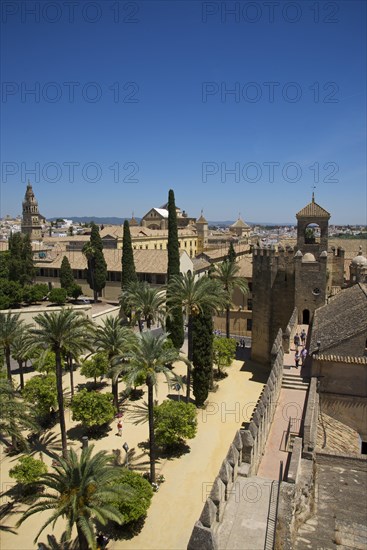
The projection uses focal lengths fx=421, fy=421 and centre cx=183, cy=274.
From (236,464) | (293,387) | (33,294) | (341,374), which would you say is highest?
(33,294)

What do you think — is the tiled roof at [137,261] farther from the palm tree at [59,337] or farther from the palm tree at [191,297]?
the palm tree at [59,337]

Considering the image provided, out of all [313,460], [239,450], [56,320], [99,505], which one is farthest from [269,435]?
[56,320]

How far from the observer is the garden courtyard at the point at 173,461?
637 inches

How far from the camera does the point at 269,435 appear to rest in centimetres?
1673

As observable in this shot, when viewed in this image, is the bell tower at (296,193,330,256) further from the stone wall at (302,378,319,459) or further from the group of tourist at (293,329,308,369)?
the stone wall at (302,378,319,459)

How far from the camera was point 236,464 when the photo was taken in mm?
12930

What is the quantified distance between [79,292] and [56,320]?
27350 mm

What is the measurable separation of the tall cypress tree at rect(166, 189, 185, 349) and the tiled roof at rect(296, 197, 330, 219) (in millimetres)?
10966

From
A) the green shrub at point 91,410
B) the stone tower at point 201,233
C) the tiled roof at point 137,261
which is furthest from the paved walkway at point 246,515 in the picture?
the stone tower at point 201,233

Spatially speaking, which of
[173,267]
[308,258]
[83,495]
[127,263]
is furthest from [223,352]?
[83,495]

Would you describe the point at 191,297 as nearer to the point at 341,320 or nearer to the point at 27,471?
the point at 341,320

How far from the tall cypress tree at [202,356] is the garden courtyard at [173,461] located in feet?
4.08

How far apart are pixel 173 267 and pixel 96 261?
1296 centimetres

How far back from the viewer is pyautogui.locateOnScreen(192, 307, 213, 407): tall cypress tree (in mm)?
26828
